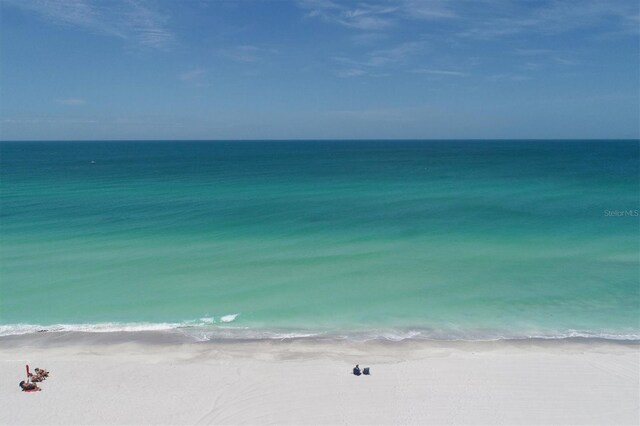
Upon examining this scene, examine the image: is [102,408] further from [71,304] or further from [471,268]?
[471,268]

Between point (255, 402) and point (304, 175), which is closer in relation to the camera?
point (255, 402)

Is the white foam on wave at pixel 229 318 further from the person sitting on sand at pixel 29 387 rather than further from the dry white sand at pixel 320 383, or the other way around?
the person sitting on sand at pixel 29 387

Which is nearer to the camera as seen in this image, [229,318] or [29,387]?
[29,387]

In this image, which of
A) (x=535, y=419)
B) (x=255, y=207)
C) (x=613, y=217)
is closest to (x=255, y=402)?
(x=535, y=419)

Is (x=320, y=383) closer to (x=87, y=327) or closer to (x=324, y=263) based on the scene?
(x=87, y=327)

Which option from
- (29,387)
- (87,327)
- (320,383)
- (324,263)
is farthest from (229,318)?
(324,263)

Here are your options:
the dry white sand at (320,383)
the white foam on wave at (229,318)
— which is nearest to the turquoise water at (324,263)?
the white foam on wave at (229,318)
